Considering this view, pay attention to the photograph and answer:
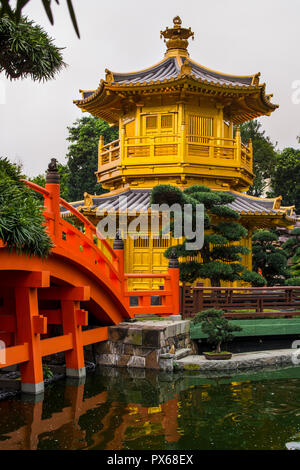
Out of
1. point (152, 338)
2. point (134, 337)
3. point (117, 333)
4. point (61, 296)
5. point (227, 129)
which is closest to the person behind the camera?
point (61, 296)

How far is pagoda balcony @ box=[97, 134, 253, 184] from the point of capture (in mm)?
15742

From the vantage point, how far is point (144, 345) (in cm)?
1028

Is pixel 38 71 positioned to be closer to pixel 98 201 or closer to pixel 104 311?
pixel 104 311

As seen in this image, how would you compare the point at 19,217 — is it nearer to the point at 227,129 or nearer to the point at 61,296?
the point at 61,296

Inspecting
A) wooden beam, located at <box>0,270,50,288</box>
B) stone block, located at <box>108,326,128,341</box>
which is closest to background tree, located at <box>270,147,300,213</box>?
stone block, located at <box>108,326,128,341</box>

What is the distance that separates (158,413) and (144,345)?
2900 millimetres

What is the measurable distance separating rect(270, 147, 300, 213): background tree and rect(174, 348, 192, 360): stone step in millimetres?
22754

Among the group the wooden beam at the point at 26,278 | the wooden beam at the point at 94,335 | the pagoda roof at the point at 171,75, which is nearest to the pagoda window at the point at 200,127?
the pagoda roof at the point at 171,75

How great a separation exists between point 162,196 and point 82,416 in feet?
18.7

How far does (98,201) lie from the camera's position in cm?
1655

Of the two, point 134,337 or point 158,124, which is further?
point 158,124

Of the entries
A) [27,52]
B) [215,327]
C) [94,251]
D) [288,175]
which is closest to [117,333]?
[94,251]

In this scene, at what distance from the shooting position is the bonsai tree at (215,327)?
34.4 ft

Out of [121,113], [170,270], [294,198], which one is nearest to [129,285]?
[170,270]
